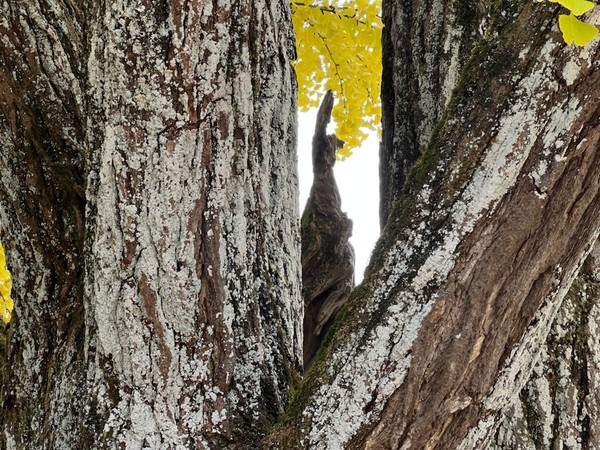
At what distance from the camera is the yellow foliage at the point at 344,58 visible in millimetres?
5297

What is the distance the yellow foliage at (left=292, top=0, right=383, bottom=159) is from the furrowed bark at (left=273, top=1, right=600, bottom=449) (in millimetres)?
3727

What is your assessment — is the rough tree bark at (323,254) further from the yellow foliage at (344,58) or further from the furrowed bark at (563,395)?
the yellow foliage at (344,58)

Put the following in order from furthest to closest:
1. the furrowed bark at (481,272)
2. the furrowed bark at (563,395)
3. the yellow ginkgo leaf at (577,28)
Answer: the furrowed bark at (563,395)
the furrowed bark at (481,272)
the yellow ginkgo leaf at (577,28)

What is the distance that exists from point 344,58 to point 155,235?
417 cm

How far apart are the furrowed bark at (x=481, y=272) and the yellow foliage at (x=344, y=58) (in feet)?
12.2

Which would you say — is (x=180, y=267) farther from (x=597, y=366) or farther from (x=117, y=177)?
(x=597, y=366)

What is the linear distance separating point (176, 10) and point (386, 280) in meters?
0.75

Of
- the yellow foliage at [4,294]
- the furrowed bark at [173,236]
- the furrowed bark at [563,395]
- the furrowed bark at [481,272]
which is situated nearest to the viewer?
the furrowed bark at [481,272]

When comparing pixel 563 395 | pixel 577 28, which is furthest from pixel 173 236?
pixel 563 395

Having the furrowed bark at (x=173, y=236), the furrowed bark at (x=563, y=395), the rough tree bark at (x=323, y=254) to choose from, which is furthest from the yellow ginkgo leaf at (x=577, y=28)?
the rough tree bark at (x=323, y=254)

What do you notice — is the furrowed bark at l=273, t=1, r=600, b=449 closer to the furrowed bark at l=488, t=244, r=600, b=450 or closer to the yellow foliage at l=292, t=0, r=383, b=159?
the furrowed bark at l=488, t=244, r=600, b=450

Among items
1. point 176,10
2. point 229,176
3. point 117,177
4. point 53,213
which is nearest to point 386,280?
point 229,176

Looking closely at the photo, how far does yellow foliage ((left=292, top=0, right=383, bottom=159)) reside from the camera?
530 centimetres

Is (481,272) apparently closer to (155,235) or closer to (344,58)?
(155,235)
